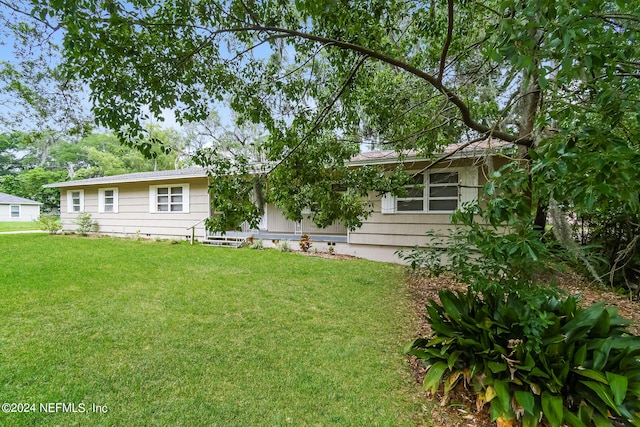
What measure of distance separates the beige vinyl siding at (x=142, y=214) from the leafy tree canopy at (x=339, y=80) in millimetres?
7588

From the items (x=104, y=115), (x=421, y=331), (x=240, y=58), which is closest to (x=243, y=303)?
(x=421, y=331)

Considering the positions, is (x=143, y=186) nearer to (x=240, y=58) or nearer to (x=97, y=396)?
(x=240, y=58)

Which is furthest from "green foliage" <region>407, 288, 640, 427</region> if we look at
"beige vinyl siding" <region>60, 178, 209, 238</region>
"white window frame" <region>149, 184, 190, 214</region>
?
"white window frame" <region>149, 184, 190, 214</region>

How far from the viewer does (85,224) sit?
13.4 m

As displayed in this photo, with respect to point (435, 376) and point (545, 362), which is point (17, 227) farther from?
point (545, 362)

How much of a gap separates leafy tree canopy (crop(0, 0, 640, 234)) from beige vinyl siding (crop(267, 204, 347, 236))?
581cm

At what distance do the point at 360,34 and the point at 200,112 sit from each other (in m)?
2.19

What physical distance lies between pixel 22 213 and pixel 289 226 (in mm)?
31004

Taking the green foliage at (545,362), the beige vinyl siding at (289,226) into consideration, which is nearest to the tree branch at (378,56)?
the green foliage at (545,362)

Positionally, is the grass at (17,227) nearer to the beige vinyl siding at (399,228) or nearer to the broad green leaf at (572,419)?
the beige vinyl siding at (399,228)

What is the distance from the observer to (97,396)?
2539mm

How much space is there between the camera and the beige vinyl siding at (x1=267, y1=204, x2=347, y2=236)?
433 inches

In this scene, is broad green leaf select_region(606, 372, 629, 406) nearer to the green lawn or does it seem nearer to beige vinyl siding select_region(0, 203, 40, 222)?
the green lawn

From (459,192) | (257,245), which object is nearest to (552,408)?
(459,192)
